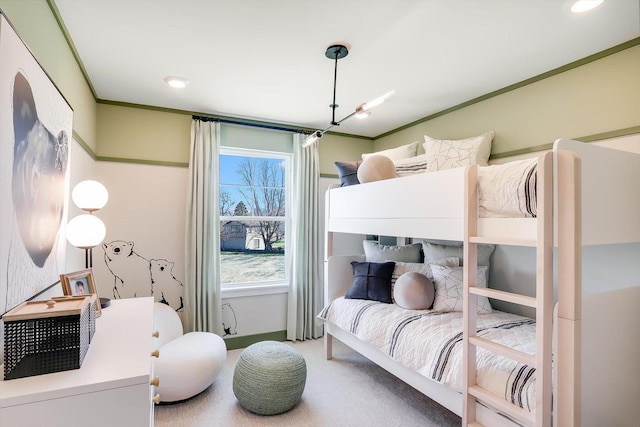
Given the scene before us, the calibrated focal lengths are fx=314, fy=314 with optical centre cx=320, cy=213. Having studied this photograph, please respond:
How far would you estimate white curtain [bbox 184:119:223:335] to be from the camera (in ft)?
10.6

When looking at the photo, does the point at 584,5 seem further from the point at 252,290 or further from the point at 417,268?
the point at 252,290

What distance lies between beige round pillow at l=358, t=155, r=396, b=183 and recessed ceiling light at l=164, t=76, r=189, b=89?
65.6 inches

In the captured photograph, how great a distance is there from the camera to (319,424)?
7.13 feet

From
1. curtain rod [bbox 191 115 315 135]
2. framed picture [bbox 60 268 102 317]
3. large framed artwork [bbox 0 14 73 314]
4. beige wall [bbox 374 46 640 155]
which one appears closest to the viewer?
large framed artwork [bbox 0 14 73 314]

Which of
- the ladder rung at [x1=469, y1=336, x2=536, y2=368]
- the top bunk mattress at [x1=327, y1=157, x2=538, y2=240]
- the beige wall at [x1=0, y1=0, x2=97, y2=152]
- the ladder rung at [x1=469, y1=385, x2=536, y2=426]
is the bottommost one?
the ladder rung at [x1=469, y1=385, x2=536, y2=426]

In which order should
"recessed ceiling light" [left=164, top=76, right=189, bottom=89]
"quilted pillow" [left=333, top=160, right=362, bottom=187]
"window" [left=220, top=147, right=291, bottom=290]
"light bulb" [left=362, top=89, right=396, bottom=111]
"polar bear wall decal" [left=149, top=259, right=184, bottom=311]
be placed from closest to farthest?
1. "light bulb" [left=362, top=89, right=396, bottom=111]
2. "recessed ceiling light" [left=164, top=76, right=189, bottom=89]
3. "quilted pillow" [left=333, top=160, right=362, bottom=187]
4. "polar bear wall decal" [left=149, top=259, right=184, bottom=311]
5. "window" [left=220, top=147, right=291, bottom=290]

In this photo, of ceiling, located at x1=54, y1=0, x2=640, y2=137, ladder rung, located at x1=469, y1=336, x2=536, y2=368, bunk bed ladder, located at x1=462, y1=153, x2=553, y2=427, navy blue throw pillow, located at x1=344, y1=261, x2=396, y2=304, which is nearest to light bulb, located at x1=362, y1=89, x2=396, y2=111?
ceiling, located at x1=54, y1=0, x2=640, y2=137

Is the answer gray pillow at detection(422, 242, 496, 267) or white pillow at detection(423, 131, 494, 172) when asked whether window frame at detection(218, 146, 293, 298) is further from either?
white pillow at detection(423, 131, 494, 172)

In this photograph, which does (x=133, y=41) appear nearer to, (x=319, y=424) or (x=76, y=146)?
(x=76, y=146)

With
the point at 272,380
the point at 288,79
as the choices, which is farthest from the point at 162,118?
the point at 272,380

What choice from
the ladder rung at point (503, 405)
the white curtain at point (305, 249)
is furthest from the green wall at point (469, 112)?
the ladder rung at point (503, 405)

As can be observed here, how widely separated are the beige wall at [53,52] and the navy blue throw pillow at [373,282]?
258 centimetres

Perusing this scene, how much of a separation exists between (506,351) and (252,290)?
2706mm

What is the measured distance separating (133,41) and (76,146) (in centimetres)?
86
